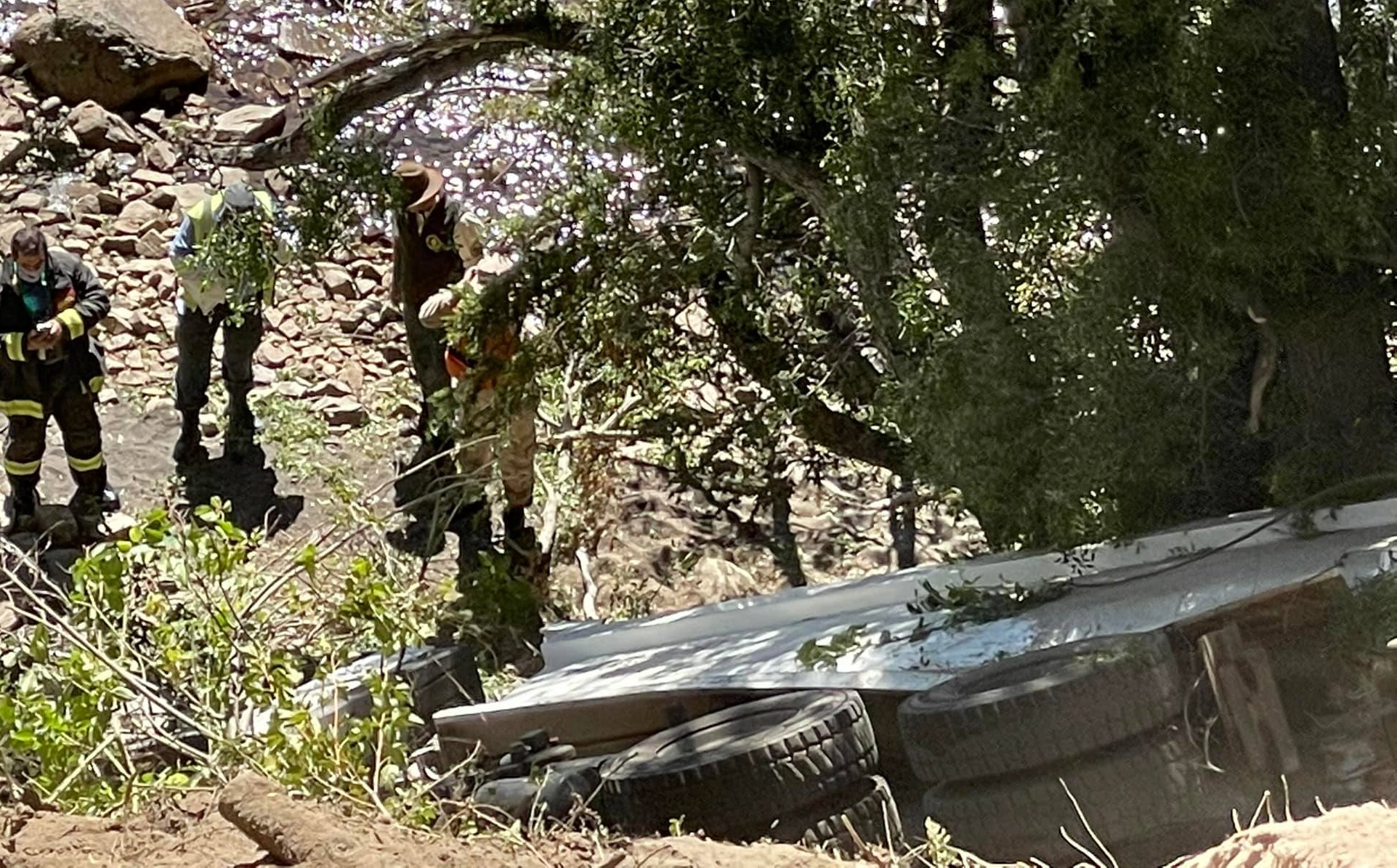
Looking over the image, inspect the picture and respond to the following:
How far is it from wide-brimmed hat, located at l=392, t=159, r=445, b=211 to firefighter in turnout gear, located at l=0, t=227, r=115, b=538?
198 cm

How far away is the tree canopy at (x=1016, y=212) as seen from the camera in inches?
148

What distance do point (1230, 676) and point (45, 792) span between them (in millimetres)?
2655

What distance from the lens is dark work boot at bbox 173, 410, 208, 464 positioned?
8.25m

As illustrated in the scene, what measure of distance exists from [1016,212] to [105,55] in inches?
336

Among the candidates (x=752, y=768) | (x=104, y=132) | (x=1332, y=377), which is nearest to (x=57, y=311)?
(x=104, y=132)

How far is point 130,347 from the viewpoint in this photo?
30.7 ft

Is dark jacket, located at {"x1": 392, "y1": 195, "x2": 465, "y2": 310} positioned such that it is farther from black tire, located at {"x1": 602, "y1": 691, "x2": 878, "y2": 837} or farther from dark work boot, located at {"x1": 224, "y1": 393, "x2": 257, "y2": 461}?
black tire, located at {"x1": 602, "y1": 691, "x2": 878, "y2": 837}

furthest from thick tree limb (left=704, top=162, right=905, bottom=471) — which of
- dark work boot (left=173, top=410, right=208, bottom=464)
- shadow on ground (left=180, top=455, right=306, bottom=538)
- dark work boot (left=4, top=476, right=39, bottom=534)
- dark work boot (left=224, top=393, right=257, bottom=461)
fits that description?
dark work boot (left=4, top=476, right=39, bottom=534)

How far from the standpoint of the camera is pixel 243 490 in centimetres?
794

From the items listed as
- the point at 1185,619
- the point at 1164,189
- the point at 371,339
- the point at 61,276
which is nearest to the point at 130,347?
the point at 371,339

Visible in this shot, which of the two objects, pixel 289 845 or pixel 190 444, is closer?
pixel 289 845

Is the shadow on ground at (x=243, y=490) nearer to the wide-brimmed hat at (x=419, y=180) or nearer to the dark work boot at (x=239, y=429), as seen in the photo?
the dark work boot at (x=239, y=429)

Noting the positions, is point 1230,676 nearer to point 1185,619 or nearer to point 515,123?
point 1185,619

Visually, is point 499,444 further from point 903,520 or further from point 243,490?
point 243,490
